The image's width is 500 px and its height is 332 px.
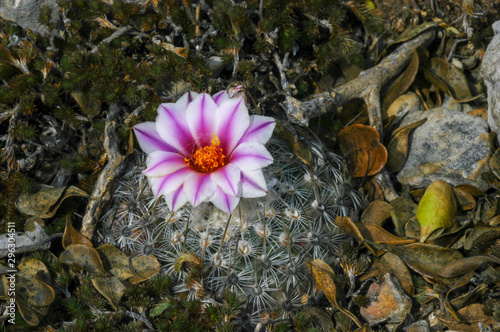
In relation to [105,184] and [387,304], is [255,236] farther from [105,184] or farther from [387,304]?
[105,184]

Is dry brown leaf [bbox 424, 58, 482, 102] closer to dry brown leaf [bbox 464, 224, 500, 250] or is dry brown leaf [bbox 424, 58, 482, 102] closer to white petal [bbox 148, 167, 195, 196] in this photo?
dry brown leaf [bbox 464, 224, 500, 250]

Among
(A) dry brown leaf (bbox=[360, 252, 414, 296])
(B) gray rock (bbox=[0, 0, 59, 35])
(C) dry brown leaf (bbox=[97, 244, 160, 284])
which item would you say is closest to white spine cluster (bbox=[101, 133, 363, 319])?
(C) dry brown leaf (bbox=[97, 244, 160, 284])

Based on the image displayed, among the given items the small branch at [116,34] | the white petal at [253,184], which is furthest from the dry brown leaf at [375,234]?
the small branch at [116,34]

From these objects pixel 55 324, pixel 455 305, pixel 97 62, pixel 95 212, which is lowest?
pixel 455 305

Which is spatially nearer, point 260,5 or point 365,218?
point 365,218

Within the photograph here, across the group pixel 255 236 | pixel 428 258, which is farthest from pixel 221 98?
pixel 428 258

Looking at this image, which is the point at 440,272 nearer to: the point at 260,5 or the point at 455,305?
the point at 455,305

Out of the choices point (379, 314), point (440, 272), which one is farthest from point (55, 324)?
point (440, 272)

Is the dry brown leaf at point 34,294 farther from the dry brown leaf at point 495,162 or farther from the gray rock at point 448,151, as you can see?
the dry brown leaf at point 495,162
